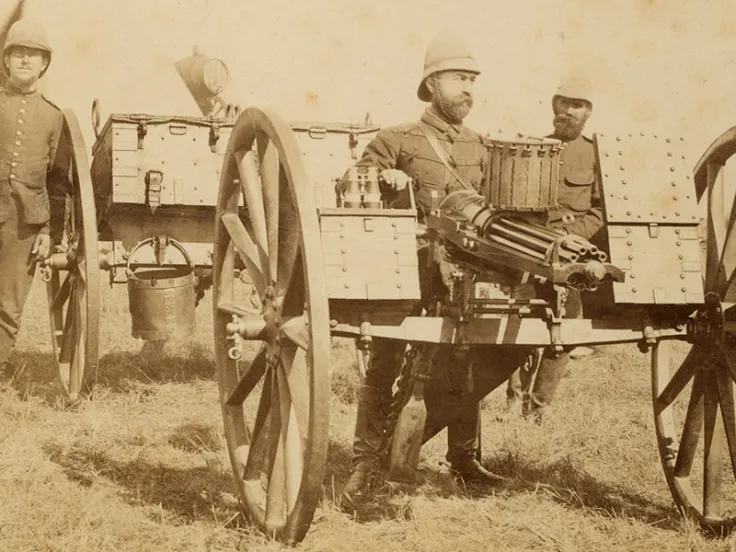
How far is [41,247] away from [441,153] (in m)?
2.96

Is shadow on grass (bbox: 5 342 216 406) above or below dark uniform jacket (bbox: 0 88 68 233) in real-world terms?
below

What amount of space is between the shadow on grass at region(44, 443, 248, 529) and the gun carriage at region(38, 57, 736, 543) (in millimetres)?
296

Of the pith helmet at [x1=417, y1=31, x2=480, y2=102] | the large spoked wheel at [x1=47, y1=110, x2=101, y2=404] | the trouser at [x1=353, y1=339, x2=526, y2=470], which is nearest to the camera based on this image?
the trouser at [x1=353, y1=339, x2=526, y2=470]

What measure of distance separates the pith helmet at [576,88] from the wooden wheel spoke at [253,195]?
10.6ft

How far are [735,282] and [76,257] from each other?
4.00m

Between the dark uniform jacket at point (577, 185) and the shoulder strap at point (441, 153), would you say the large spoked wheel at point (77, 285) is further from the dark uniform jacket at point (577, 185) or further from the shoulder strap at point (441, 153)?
the dark uniform jacket at point (577, 185)

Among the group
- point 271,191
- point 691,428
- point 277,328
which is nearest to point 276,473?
point 277,328

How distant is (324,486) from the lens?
5359 mm

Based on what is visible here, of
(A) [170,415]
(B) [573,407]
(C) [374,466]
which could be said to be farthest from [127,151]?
(B) [573,407]

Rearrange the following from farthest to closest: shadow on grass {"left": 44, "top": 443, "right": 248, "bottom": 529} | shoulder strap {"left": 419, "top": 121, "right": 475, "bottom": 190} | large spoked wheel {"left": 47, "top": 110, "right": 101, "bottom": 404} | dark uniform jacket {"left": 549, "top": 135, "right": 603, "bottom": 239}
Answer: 1. dark uniform jacket {"left": 549, "top": 135, "right": 603, "bottom": 239}
2. large spoked wheel {"left": 47, "top": 110, "right": 101, "bottom": 404}
3. shoulder strap {"left": 419, "top": 121, "right": 475, "bottom": 190}
4. shadow on grass {"left": 44, "top": 443, "right": 248, "bottom": 529}

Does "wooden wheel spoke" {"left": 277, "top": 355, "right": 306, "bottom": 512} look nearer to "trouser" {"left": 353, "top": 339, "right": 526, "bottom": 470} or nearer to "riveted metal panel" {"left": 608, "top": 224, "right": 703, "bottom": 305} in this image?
"trouser" {"left": 353, "top": 339, "right": 526, "bottom": 470}

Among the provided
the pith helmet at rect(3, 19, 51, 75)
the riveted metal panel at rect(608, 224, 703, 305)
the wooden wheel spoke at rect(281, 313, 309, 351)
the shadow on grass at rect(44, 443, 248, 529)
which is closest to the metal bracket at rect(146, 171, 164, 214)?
the pith helmet at rect(3, 19, 51, 75)

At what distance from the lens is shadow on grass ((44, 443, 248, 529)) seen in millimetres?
4762

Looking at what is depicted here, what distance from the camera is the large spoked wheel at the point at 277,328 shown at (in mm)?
3662
